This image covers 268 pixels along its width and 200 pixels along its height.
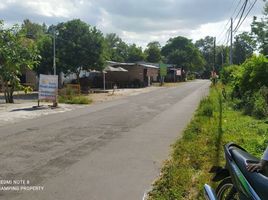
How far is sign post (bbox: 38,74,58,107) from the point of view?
25719 mm

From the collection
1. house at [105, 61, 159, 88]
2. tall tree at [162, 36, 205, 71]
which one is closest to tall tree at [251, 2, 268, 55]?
Result: house at [105, 61, 159, 88]

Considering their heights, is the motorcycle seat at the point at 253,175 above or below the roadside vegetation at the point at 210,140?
above

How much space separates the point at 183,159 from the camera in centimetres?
925

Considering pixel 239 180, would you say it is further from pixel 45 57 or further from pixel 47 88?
pixel 45 57

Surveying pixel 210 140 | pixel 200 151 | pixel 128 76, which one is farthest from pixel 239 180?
pixel 128 76

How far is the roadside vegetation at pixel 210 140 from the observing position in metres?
7.16

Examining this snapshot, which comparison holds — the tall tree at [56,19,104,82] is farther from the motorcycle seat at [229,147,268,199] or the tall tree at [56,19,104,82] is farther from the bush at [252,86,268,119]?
the motorcycle seat at [229,147,268,199]

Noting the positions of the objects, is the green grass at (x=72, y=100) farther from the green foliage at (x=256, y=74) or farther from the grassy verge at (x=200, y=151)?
the grassy verge at (x=200, y=151)

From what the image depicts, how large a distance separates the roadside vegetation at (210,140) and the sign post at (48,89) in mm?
10440

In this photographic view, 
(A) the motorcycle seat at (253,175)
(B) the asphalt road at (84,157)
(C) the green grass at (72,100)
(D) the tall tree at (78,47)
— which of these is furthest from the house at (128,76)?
(A) the motorcycle seat at (253,175)

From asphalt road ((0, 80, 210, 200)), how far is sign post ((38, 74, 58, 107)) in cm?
922

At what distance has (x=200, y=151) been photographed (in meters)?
10.1

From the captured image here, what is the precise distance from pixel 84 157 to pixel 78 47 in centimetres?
3671

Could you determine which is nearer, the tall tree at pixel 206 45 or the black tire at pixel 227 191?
the black tire at pixel 227 191
